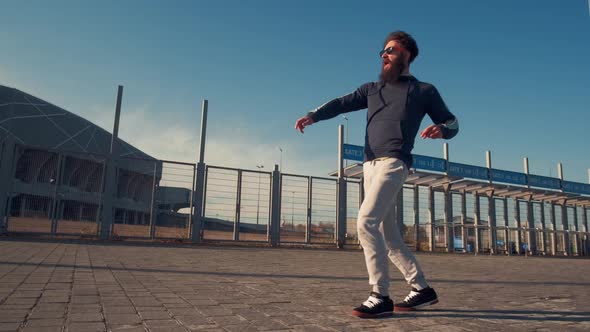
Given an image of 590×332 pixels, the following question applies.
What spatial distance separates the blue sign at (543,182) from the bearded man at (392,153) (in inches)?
832

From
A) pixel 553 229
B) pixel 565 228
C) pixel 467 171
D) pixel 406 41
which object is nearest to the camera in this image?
pixel 406 41

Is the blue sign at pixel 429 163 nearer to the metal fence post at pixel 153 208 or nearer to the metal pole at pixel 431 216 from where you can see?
the metal pole at pixel 431 216

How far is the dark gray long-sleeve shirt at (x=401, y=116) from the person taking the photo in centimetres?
310

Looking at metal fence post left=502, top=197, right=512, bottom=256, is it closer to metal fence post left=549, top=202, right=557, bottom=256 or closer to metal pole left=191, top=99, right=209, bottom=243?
metal fence post left=549, top=202, right=557, bottom=256

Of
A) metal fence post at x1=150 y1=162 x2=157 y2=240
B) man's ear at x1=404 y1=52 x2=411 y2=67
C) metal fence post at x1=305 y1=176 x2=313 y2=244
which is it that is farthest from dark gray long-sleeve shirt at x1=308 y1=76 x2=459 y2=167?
metal fence post at x1=305 y1=176 x2=313 y2=244

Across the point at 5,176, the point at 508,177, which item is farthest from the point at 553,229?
the point at 5,176

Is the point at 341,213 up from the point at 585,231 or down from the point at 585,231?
up

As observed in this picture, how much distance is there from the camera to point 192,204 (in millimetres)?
13727

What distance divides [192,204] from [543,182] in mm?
18777

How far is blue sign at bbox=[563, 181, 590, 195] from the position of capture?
22.7 meters

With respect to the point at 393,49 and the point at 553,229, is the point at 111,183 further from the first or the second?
the point at 553,229

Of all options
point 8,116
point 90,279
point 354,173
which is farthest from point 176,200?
point 8,116

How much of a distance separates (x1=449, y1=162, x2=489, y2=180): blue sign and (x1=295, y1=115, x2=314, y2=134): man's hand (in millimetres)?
16175

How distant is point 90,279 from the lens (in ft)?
13.5
